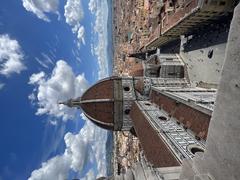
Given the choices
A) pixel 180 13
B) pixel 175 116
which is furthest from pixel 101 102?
pixel 180 13

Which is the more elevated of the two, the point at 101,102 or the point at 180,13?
the point at 180,13

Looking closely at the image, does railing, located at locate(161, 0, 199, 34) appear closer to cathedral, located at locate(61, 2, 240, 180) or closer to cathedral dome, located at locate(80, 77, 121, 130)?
cathedral, located at locate(61, 2, 240, 180)

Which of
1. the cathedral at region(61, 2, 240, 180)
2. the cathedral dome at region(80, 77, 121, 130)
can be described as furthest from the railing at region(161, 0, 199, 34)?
the cathedral dome at region(80, 77, 121, 130)

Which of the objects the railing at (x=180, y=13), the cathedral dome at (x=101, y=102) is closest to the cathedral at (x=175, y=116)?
the cathedral dome at (x=101, y=102)

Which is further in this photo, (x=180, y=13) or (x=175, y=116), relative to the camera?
(x=180, y=13)

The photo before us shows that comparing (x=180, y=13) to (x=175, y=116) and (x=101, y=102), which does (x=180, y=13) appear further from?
(x=175, y=116)

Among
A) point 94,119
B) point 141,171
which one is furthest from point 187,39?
point 141,171

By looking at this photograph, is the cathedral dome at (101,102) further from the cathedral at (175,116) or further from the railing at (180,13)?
the railing at (180,13)

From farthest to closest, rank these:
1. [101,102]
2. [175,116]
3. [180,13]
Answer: [180,13] → [101,102] → [175,116]

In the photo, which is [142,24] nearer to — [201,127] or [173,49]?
[173,49]
